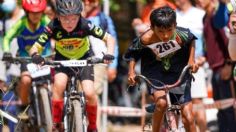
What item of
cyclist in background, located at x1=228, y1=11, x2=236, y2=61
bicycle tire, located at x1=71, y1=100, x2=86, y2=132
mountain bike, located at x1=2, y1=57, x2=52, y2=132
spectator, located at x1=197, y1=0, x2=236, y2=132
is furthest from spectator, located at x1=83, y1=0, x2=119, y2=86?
cyclist in background, located at x1=228, y1=11, x2=236, y2=61

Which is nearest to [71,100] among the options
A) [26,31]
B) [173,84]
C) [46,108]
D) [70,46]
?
[70,46]

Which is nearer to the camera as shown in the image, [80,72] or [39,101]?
[80,72]

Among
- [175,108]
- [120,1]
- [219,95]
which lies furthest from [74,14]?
[120,1]

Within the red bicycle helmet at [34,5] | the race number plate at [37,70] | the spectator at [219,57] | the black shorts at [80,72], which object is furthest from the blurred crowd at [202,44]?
the black shorts at [80,72]

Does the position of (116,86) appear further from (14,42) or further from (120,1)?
(14,42)

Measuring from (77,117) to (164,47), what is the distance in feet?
4.49

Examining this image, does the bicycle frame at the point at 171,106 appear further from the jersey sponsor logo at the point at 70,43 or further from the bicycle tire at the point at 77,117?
the jersey sponsor logo at the point at 70,43

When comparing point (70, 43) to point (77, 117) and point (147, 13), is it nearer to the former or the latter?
point (77, 117)

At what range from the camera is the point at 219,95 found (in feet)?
46.8

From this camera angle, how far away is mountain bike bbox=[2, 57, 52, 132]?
13594mm

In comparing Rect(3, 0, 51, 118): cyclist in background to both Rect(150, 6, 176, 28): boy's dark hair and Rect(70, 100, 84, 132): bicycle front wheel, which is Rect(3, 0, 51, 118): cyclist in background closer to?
Rect(70, 100, 84, 132): bicycle front wheel

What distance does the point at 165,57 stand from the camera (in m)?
11.4

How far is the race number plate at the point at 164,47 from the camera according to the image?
11203 millimetres

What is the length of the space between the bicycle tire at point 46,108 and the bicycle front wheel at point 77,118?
194cm
